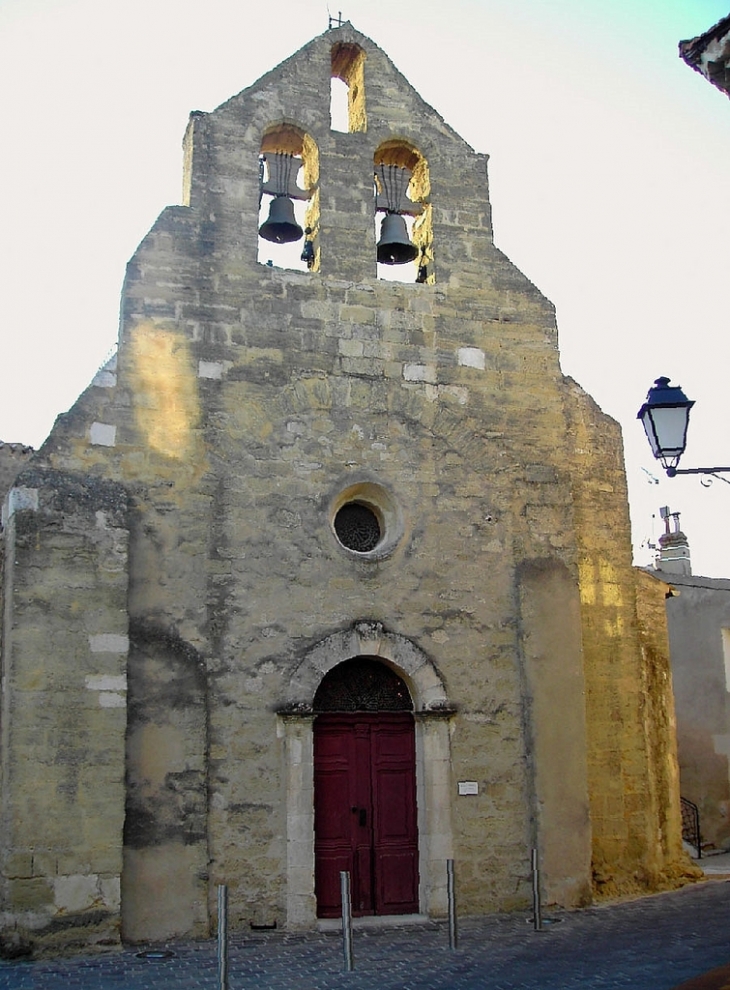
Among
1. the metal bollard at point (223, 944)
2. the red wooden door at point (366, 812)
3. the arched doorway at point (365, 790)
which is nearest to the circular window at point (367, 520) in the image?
the arched doorway at point (365, 790)

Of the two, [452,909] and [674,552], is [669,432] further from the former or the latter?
[674,552]

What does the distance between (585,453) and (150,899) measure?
6.58 metres

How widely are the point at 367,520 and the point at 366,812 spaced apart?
9.42 ft

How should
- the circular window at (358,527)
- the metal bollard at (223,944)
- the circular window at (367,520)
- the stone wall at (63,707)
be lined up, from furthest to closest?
the circular window at (358,527), the circular window at (367,520), the stone wall at (63,707), the metal bollard at (223,944)

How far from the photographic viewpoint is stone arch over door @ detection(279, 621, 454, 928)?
31.0 ft

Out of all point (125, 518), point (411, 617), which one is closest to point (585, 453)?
point (411, 617)

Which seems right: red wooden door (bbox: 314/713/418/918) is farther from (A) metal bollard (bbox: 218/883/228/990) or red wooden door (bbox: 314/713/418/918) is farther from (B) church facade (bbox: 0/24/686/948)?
(A) metal bollard (bbox: 218/883/228/990)

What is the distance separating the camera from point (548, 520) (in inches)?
434

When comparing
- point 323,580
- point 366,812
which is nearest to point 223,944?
point 366,812

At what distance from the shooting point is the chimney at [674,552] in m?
19.7

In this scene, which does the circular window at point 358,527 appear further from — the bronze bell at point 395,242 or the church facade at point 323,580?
the bronze bell at point 395,242

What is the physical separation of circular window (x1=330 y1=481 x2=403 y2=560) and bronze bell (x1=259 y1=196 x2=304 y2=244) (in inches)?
112

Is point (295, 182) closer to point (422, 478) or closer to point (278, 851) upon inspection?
point (422, 478)

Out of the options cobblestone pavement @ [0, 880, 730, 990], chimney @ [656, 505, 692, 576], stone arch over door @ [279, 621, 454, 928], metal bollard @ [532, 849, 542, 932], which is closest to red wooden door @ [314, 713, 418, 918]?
stone arch over door @ [279, 621, 454, 928]
